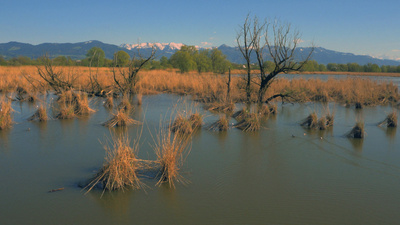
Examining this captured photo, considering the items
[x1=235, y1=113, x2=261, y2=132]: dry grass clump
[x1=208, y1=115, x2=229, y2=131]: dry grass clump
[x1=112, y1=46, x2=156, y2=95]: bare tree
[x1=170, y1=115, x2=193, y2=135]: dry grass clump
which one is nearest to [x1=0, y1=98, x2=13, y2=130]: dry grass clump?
[x1=170, y1=115, x2=193, y2=135]: dry grass clump

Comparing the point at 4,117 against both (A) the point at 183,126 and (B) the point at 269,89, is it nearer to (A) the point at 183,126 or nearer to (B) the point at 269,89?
(A) the point at 183,126

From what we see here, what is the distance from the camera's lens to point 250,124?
9258 mm

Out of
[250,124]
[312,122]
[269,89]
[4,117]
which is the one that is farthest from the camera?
[269,89]

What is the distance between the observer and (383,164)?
6.14m

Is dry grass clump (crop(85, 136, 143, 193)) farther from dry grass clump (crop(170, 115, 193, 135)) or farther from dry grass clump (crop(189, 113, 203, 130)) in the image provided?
dry grass clump (crop(189, 113, 203, 130))

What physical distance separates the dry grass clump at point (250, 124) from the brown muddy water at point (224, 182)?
18.8 inches

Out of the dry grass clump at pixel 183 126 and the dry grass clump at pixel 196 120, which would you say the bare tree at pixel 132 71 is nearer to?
the dry grass clump at pixel 196 120

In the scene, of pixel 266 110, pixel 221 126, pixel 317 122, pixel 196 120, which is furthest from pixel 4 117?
pixel 317 122

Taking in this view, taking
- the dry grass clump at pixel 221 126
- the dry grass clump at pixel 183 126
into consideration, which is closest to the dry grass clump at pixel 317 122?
the dry grass clump at pixel 221 126

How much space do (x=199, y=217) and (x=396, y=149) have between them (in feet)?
19.5

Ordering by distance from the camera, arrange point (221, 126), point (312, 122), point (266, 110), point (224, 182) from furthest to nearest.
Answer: point (266, 110)
point (312, 122)
point (221, 126)
point (224, 182)

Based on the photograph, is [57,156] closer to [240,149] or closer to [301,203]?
[240,149]

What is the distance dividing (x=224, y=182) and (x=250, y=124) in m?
4.47

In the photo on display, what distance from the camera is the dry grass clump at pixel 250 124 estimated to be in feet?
29.9
